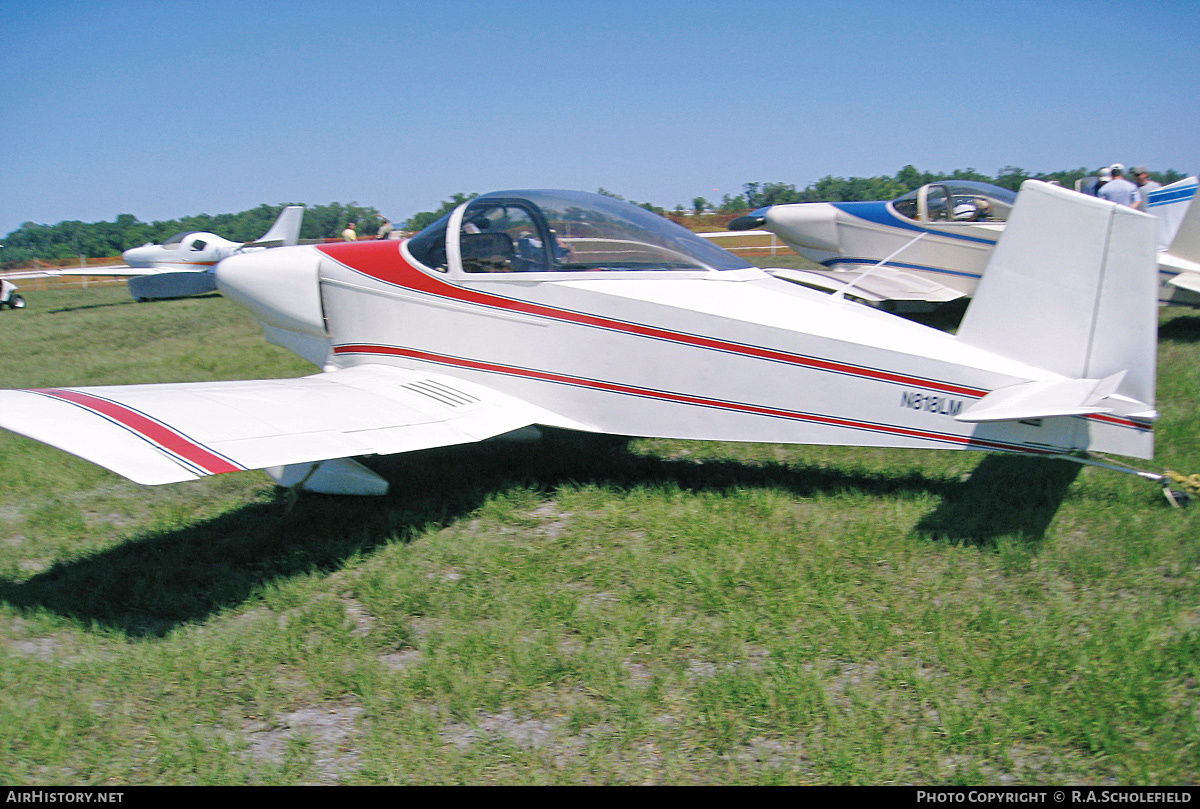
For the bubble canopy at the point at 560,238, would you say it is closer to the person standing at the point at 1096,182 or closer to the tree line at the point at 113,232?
the person standing at the point at 1096,182

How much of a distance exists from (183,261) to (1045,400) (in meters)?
22.9

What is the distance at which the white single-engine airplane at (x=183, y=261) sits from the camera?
66.3 feet

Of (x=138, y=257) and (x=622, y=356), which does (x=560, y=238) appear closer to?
(x=622, y=356)

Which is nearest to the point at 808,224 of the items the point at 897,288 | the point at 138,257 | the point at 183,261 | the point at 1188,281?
the point at 897,288

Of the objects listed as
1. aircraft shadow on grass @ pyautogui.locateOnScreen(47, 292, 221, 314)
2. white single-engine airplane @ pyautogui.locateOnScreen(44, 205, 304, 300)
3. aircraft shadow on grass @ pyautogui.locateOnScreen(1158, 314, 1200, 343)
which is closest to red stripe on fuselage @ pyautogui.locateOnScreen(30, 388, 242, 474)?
aircraft shadow on grass @ pyautogui.locateOnScreen(1158, 314, 1200, 343)

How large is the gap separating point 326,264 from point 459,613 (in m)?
3.12

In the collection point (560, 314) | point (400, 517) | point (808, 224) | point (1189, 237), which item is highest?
point (808, 224)

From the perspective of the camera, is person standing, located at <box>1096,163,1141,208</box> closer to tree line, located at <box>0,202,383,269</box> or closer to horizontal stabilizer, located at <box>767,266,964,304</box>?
horizontal stabilizer, located at <box>767,266,964,304</box>

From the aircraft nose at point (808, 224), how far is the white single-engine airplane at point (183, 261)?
12.5 metres

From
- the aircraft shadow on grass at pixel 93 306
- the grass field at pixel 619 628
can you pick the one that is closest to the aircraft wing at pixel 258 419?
the grass field at pixel 619 628

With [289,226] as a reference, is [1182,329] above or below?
below

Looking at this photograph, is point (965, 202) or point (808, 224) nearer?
point (965, 202)

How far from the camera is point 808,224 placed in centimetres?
1238

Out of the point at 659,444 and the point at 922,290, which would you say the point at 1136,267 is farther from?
the point at 922,290
